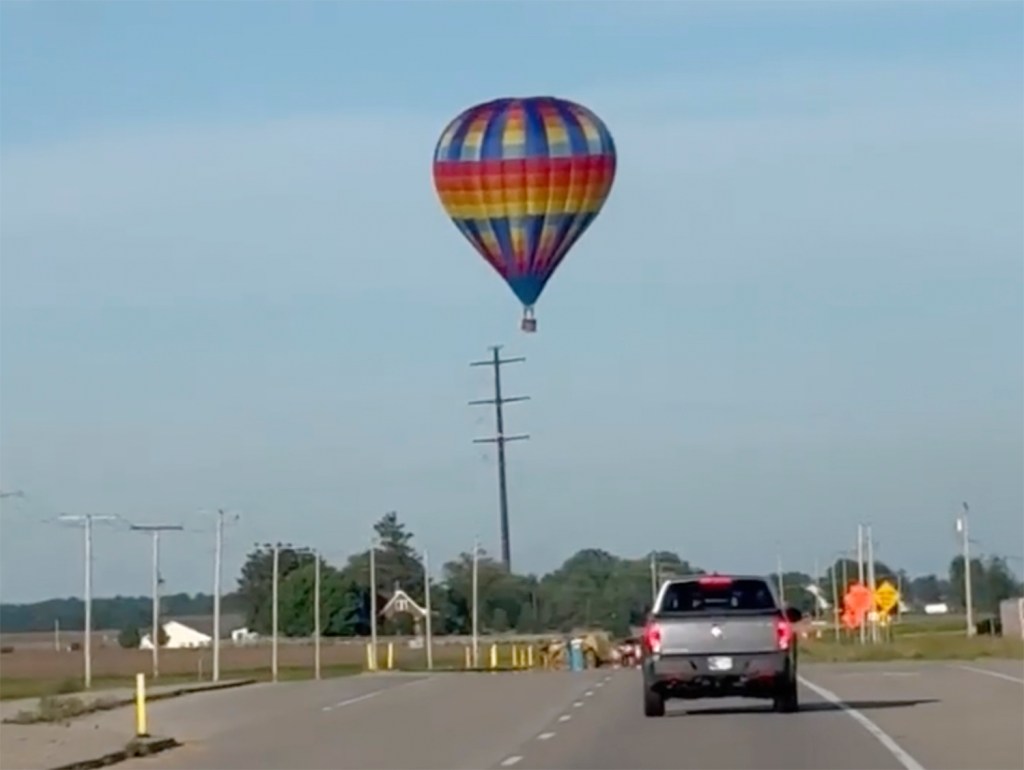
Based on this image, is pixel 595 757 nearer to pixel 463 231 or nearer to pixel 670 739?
pixel 670 739

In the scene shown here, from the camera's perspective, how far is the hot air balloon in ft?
187

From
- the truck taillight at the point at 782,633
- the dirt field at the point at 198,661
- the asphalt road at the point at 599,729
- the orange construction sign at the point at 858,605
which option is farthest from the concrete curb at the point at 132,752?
the orange construction sign at the point at 858,605

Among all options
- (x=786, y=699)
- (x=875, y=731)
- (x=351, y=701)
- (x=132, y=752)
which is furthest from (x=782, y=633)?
(x=351, y=701)

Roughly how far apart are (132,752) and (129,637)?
477 feet

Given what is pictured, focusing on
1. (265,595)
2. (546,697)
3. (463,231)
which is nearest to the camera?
(546,697)

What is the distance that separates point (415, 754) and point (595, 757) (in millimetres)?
2359

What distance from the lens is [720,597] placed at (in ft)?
118

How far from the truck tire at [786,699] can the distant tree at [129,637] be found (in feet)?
424

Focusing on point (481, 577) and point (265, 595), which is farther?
point (265, 595)

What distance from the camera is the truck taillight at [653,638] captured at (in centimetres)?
3509

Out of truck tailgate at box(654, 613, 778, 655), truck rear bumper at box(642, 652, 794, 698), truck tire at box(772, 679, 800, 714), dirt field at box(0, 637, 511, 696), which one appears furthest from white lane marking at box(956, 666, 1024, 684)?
dirt field at box(0, 637, 511, 696)

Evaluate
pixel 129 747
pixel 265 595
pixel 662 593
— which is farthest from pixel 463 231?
pixel 265 595

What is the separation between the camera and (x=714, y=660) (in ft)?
114

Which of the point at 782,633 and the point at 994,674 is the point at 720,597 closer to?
the point at 782,633
